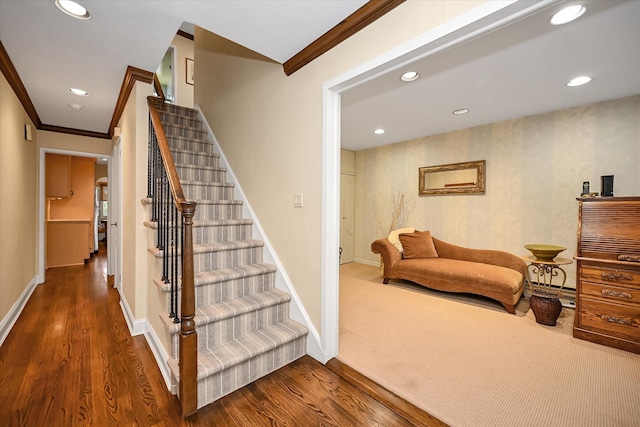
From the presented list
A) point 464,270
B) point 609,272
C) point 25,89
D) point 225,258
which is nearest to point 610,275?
point 609,272

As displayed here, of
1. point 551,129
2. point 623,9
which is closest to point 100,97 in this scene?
point 623,9

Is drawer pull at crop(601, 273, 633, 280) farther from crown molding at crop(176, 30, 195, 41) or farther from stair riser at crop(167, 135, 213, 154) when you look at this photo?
crown molding at crop(176, 30, 195, 41)

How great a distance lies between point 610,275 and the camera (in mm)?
2281

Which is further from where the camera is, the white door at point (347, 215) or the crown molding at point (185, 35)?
the white door at point (347, 215)

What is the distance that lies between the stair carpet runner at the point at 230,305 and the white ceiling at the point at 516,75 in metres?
1.92

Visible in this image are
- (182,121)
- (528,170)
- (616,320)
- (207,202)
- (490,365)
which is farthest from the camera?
(182,121)

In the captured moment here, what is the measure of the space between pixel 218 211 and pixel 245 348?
1434 mm

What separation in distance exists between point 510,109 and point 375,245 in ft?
8.35

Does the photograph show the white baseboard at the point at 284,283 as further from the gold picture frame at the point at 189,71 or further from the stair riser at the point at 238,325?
the gold picture frame at the point at 189,71

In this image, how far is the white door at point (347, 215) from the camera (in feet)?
18.8

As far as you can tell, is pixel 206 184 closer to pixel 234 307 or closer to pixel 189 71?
pixel 234 307

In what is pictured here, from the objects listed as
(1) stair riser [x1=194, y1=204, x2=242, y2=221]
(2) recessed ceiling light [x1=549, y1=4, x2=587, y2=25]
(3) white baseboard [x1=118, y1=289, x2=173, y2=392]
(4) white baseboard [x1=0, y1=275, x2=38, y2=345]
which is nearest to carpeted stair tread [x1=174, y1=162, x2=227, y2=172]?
(1) stair riser [x1=194, y1=204, x2=242, y2=221]

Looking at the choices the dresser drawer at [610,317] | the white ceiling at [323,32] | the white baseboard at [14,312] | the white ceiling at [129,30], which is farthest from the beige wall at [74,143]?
the dresser drawer at [610,317]

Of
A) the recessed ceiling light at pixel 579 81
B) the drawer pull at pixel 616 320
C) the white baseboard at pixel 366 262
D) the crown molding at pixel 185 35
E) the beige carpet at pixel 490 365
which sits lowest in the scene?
the beige carpet at pixel 490 365
